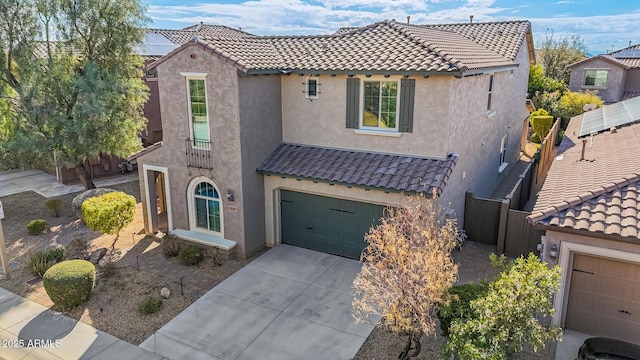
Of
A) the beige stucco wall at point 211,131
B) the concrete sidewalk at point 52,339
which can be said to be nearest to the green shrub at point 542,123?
the beige stucco wall at point 211,131

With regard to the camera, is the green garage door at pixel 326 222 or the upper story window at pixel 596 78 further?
the upper story window at pixel 596 78

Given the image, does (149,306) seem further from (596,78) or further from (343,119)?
(596,78)

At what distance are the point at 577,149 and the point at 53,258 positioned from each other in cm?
1785

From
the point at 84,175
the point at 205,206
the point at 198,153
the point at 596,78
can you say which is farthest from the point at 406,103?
the point at 596,78

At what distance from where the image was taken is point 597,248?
9258mm

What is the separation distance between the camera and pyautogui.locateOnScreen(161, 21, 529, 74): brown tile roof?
13156mm

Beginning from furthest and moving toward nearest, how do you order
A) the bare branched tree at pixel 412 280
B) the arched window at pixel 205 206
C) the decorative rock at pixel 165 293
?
1. the arched window at pixel 205 206
2. the decorative rock at pixel 165 293
3. the bare branched tree at pixel 412 280

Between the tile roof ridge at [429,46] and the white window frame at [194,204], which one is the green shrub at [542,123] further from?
the white window frame at [194,204]

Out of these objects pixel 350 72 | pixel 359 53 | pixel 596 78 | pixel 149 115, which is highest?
pixel 359 53

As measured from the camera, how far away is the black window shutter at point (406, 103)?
13.5 m

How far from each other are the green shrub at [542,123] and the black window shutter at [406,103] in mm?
20284

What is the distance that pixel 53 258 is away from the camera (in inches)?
556

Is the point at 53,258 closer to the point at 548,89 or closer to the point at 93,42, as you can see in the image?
the point at 93,42

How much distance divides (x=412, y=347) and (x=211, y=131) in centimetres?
898
